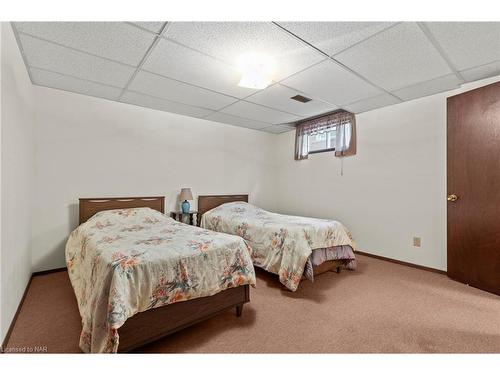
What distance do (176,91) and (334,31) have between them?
1800 millimetres

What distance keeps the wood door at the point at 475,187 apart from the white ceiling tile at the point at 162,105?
3002 mm

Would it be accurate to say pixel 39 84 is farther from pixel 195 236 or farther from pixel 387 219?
pixel 387 219

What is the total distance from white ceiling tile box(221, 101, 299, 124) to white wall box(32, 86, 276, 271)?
0.62 meters

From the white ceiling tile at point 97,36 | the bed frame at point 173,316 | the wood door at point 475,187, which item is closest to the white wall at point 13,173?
the white ceiling tile at point 97,36

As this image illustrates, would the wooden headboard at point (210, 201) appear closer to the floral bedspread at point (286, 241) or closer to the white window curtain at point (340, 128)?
the floral bedspread at point (286, 241)

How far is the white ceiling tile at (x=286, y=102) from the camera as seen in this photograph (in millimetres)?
2789

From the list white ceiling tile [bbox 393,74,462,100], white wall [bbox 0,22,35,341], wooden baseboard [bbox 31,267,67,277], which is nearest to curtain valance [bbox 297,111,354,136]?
white ceiling tile [bbox 393,74,462,100]

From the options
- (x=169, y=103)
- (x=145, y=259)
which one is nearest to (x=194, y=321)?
(x=145, y=259)

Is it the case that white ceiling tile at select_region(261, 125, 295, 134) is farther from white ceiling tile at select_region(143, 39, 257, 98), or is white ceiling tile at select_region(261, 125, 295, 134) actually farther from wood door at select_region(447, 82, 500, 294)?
wood door at select_region(447, 82, 500, 294)

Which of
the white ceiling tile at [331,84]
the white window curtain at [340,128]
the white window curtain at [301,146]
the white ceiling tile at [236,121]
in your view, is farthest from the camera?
the white window curtain at [301,146]

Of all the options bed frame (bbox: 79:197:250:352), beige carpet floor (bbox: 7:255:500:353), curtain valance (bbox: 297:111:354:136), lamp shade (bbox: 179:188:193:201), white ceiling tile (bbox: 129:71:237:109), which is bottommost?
beige carpet floor (bbox: 7:255:500:353)

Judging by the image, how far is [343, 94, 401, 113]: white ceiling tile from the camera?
9.76ft

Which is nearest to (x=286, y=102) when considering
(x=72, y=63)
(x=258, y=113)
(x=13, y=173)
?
(x=258, y=113)

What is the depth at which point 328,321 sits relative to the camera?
181 centimetres
